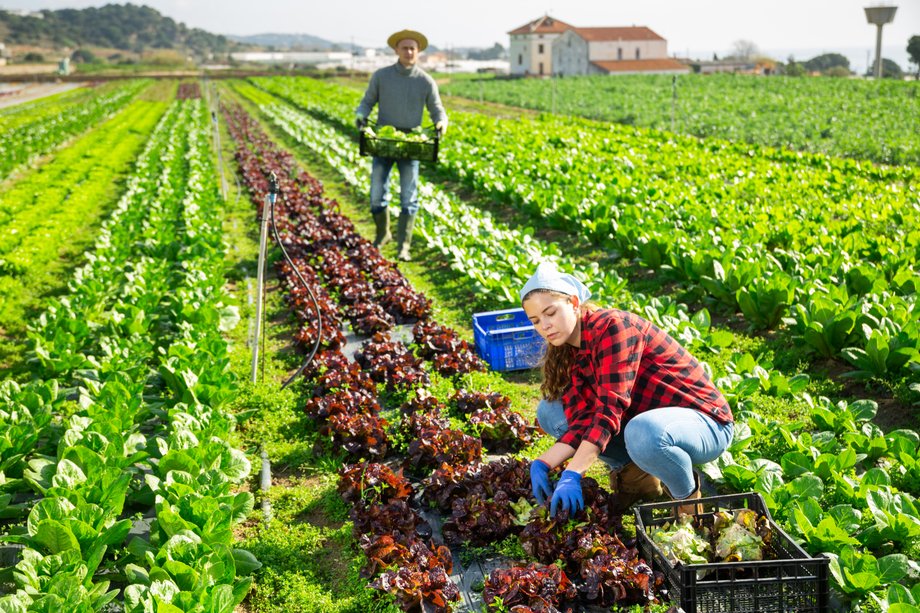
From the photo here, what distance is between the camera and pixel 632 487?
459 centimetres

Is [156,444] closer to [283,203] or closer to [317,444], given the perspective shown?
[317,444]

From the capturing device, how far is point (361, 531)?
4.45 metres

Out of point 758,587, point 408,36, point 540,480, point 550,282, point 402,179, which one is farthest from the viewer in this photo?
point 402,179

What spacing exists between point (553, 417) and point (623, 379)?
79 centimetres

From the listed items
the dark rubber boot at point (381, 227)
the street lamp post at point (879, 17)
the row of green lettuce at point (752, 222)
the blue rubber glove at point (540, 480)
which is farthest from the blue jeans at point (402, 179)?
the street lamp post at point (879, 17)

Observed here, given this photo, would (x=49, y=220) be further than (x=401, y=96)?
Yes

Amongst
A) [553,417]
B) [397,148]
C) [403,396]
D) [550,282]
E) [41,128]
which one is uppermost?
[41,128]

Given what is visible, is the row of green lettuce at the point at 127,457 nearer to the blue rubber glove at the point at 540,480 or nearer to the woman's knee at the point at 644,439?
the blue rubber glove at the point at 540,480

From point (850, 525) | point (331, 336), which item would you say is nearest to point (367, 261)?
point (331, 336)

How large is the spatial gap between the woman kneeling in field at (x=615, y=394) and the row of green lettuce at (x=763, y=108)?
16.2 m

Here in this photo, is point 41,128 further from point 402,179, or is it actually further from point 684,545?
point 684,545

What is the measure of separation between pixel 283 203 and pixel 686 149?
921 cm

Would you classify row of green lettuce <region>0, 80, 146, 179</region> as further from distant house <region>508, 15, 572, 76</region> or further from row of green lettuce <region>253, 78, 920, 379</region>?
distant house <region>508, 15, 572, 76</region>

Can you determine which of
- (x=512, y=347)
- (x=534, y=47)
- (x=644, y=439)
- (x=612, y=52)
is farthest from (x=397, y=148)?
(x=534, y=47)
